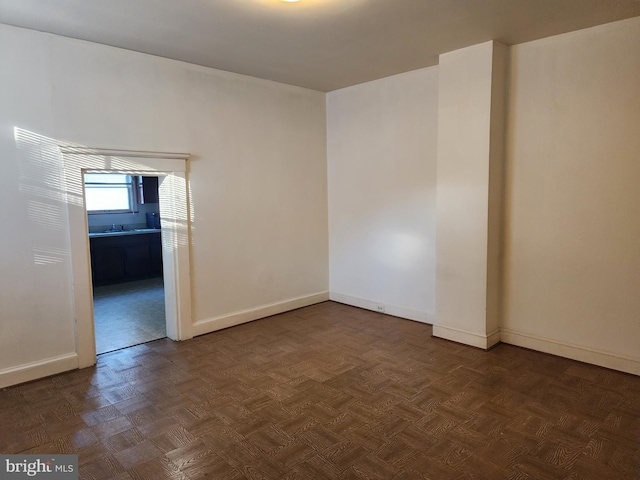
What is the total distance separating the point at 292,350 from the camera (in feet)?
12.6

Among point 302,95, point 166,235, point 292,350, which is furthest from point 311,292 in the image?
point 302,95

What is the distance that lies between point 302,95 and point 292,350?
120 inches

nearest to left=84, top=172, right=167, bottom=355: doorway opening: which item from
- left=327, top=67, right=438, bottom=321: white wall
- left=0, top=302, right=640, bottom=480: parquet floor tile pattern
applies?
left=0, top=302, right=640, bottom=480: parquet floor tile pattern

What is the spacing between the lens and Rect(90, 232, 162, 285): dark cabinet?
6426 mm

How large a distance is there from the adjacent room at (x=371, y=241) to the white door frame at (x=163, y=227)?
0.06ft

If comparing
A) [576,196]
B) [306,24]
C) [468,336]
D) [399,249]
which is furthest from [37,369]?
[576,196]

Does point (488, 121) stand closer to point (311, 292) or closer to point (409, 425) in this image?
point (409, 425)

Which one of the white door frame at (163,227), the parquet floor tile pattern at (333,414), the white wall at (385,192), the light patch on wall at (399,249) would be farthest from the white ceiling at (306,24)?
the parquet floor tile pattern at (333,414)

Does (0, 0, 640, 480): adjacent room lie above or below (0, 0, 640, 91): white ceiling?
below

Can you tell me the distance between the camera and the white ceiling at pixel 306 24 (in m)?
2.79

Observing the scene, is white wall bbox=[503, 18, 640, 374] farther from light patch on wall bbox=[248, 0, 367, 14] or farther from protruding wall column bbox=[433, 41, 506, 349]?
light patch on wall bbox=[248, 0, 367, 14]

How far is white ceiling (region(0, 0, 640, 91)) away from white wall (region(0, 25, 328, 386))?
0.28 metres

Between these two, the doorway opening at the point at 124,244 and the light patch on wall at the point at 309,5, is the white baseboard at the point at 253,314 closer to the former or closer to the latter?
the doorway opening at the point at 124,244

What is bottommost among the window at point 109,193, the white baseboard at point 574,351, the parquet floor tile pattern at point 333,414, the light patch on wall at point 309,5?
the parquet floor tile pattern at point 333,414
